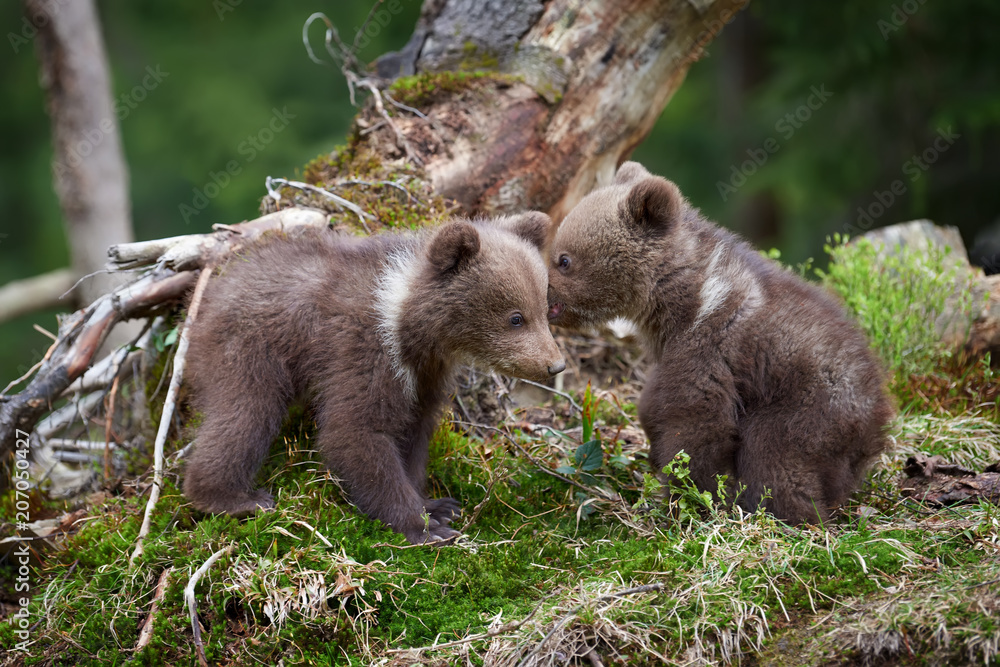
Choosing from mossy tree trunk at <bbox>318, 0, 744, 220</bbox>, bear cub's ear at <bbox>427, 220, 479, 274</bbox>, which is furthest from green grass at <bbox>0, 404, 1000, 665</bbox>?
mossy tree trunk at <bbox>318, 0, 744, 220</bbox>

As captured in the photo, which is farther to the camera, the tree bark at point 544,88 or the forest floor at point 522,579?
the tree bark at point 544,88

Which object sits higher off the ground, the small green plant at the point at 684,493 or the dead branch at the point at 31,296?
the dead branch at the point at 31,296

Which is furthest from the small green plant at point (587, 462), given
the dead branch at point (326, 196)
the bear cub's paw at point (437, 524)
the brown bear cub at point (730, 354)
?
the dead branch at point (326, 196)

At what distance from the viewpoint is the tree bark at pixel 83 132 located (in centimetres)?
947

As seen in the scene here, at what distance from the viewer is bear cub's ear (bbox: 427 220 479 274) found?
4.08 m

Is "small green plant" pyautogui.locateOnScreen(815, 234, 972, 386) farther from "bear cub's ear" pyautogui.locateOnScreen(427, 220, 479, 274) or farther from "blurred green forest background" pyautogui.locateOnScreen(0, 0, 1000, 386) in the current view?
"bear cub's ear" pyautogui.locateOnScreen(427, 220, 479, 274)

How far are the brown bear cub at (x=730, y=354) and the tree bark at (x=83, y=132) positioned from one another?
682cm

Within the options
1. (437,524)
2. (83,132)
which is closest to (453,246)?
(437,524)

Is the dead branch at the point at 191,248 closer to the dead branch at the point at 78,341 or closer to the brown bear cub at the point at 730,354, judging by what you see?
the dead branch at the point at 78,341

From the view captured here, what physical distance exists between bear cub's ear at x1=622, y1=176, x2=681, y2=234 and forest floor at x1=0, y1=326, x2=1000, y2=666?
1.31m

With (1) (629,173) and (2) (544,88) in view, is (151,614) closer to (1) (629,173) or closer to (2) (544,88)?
(1) (629,173)

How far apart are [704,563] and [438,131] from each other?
12.9 ft

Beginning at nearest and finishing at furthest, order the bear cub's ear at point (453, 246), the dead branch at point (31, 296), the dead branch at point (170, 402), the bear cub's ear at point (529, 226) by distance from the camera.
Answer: the bear cub's ear at point (453, 246), the dead branch at point (170, 402), the bear cub's ear at point (529, 226), the dead branch at point (31, 296)

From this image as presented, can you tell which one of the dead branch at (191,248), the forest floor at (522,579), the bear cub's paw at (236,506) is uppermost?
the dead branch at (191,248)
